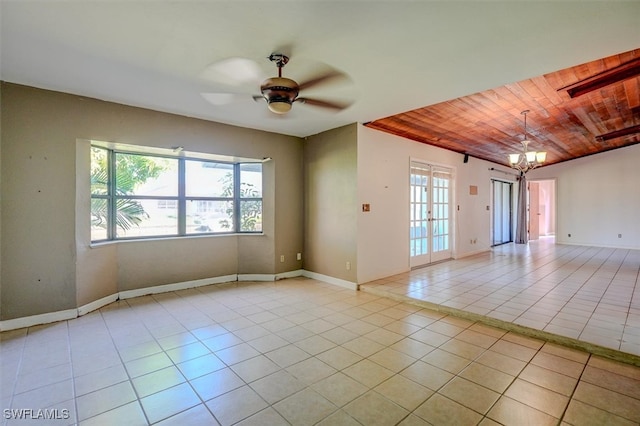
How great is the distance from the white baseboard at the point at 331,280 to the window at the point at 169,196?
4.11ft

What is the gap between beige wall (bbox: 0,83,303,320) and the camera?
3131mm

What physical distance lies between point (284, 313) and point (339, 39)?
9.59 ft

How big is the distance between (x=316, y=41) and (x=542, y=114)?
4.02 m

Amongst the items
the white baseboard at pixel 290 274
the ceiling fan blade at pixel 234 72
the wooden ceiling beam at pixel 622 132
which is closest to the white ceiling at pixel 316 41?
the ceiling fan blade at pixel 234 72

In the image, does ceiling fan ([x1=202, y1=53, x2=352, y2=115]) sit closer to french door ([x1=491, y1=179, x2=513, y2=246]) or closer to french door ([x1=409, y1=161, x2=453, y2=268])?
french door ([x1=409, y1=161, x2=453, y2=268])

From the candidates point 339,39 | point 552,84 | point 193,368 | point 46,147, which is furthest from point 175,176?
point 552,84

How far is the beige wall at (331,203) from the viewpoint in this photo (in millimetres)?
4609

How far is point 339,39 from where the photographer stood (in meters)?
2.28

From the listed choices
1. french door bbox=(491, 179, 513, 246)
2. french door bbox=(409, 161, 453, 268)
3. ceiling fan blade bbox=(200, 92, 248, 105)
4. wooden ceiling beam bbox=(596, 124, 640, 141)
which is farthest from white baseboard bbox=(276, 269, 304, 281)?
wooden ceiling beam bbox=(596, 124, 640, 141)

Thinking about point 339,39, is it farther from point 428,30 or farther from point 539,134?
point 539,134

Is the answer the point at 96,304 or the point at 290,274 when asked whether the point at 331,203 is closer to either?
the point at 290,274

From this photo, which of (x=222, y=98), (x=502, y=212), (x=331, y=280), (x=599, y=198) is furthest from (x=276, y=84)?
(x=599, y=198)

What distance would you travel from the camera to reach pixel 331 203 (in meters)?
4.94

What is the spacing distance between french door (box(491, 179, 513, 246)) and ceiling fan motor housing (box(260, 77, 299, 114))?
Result: 8085 millimetres
